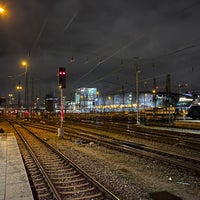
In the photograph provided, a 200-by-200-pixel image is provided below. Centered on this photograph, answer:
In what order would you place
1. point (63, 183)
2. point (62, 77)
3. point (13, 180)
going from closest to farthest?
1. point (13, 180)
2. point (63, 183)
3. point (62, 77)

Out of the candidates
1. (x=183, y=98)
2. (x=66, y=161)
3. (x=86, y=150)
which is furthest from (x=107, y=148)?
(x=183, y=98)

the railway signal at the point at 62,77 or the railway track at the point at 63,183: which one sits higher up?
the railway signal at the point at 62,77

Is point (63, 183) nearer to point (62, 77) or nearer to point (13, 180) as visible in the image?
point (13, 180)

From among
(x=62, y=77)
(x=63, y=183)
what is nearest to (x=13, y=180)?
(x=63, y=183)

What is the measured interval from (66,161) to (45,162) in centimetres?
106

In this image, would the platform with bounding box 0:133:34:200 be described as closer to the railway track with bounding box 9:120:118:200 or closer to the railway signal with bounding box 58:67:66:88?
the railway track with bounding box 9:120:118:200

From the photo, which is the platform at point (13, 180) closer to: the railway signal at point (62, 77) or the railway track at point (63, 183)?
the railway track at point (63, 183)

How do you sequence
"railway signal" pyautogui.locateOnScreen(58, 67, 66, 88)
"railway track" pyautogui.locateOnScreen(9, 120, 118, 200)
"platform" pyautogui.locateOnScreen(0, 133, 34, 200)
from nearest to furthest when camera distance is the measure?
"platform" pyautogui.locateOnScreen(0, 133, 34, 200) → "railway track" pyautogui.locateOnScreen(9, 120, 118, 200) → "railway signal" pyautogui.locateOnScreen(58, 67, 66, 88)

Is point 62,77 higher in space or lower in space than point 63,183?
higher

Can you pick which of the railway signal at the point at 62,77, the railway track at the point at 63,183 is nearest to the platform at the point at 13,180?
the railway track at the point at 63,183

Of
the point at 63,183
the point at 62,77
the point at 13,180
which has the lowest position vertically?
the point at 63,183

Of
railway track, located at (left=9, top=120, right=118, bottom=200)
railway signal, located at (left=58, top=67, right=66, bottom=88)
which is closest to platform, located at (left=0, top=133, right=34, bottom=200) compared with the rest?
railway track, located at (left=9, top=120, right=118, bottom=200)

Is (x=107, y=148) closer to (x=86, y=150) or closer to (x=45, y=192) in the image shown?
(x=86, y=150)

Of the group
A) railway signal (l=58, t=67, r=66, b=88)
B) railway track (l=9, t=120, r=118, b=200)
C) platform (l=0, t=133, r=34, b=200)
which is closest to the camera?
platform (l=0, t=133, r=34, b=200)
